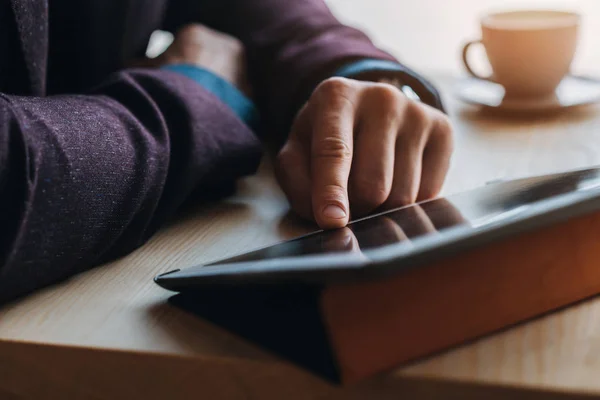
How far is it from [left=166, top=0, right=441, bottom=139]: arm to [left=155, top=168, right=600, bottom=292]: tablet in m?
0.25

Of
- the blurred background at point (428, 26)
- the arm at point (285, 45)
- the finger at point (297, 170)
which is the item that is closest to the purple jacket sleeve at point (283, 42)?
the arm at point (285, 45)

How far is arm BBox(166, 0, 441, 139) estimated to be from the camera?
0.65 meters

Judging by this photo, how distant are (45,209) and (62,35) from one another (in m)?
0.33

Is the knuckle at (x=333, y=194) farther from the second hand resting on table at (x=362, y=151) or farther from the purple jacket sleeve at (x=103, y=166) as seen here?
the purple jacket sleeve at (x=103, y=166)

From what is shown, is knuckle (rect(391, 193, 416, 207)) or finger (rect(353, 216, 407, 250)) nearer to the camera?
finger (rect(353, 216, 407, 250))

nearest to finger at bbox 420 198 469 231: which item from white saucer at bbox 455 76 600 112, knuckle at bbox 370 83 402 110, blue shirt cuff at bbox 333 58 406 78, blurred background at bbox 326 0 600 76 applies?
knuckle at bbox 370 83 402 110

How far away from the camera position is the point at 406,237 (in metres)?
0.33

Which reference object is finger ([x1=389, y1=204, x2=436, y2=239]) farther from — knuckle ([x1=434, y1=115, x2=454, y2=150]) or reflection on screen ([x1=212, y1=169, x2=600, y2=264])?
knuckle ([x1=434, y1=115, x2=454, y2=150])

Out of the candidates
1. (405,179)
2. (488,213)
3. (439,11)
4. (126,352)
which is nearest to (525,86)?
(405,179)

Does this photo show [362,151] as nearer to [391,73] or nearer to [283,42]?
[391,73]

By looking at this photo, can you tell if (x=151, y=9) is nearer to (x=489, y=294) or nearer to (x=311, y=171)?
(x=311, y=171)

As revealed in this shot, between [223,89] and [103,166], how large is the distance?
25cm

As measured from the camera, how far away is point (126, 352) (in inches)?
13.5

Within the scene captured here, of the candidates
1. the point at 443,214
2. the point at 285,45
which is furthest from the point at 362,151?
the point at 285,45
